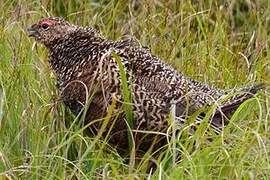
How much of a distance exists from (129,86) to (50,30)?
711mm

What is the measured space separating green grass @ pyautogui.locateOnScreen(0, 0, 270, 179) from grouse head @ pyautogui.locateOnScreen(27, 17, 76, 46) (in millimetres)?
101

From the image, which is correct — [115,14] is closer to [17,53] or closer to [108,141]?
[17,53]

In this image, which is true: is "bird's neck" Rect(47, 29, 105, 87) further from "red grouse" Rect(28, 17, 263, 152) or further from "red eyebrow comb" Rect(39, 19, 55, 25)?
"red eyebrow comb" Rect(39, 19, 55, 25)

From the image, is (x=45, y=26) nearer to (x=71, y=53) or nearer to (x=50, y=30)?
(x=50, y=30)

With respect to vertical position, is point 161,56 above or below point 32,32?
below

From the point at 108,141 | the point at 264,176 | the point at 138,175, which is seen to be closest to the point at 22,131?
the point at 108,141

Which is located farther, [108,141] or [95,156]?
[108,141]

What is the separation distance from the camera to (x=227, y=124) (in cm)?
475

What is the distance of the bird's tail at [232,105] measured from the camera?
4.77m

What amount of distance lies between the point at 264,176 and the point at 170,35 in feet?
6.97

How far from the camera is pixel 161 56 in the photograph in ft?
19.6

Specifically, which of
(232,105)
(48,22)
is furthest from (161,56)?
(232,105)

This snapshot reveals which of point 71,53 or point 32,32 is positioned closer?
point 71,53

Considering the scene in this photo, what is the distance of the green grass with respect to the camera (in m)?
4.23
